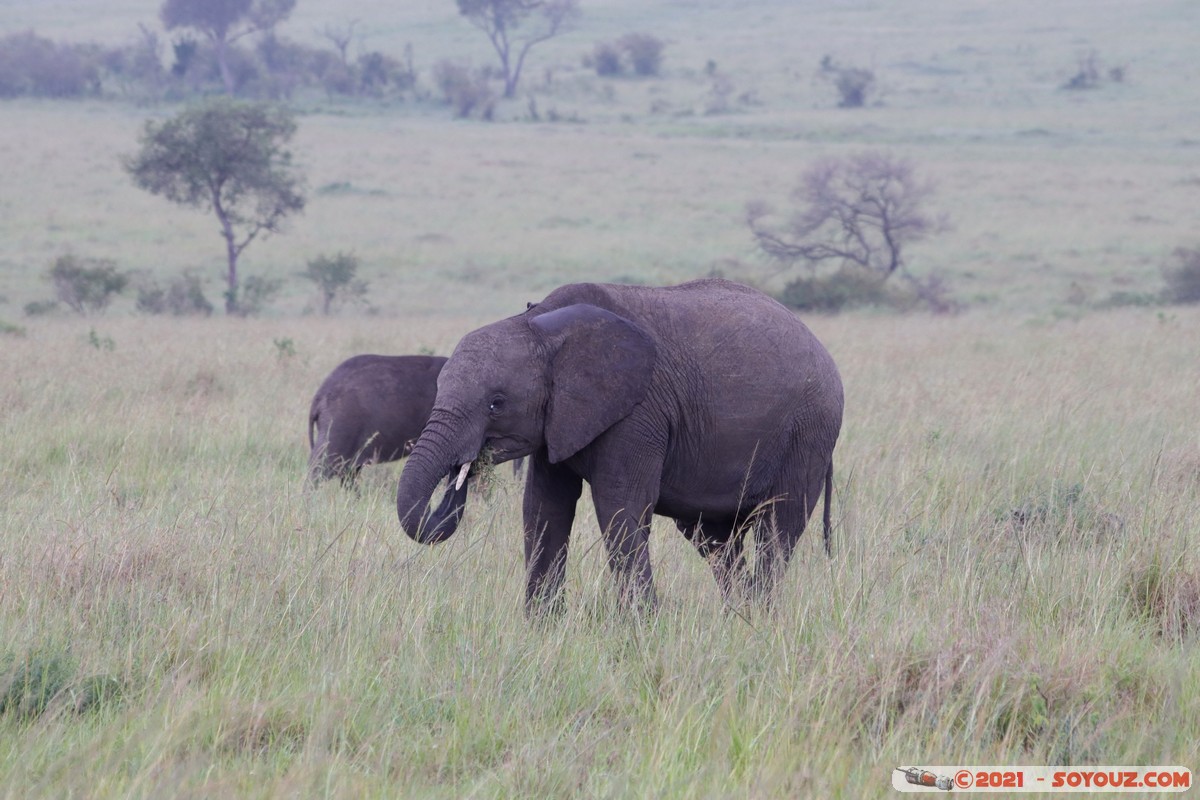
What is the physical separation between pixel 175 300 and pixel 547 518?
21.2 metres

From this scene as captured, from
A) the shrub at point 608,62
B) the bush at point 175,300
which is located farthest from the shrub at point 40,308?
the shrub at point 608,62

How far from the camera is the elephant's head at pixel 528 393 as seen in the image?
524 centimetres

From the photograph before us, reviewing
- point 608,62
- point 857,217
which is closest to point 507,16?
point 608,62

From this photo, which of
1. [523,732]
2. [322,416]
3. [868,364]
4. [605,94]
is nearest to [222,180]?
[868,364]

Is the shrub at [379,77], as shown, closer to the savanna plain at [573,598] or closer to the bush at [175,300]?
the bush at [175,300]

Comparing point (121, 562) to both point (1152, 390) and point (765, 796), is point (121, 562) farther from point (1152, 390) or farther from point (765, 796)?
point (1152, 390)

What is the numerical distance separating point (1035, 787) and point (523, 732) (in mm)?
1466

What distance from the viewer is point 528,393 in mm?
5340

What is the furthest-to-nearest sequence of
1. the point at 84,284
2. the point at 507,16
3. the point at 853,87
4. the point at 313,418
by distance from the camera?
the point at 507,16 < the point at 853,87 < the point at 84,284 < the point at 313,418

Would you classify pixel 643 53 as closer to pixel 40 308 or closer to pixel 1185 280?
pixel 1185 280

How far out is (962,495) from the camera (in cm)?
757

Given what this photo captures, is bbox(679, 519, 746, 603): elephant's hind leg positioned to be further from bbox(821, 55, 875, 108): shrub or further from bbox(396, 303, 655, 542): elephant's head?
bbox(821, 55, 875, 108): shrub

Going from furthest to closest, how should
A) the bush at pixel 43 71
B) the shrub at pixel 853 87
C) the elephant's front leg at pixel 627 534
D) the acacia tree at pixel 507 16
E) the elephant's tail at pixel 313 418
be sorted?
the acacia tree at pixel 507 16 → the shrub at pixel 853 87 → the bush at pixel 43 71 → the elephant's tail at pixel 313 418 → the elephant's front leg at pixel 627 534

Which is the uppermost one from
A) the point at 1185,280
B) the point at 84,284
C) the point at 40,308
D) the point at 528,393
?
the point at 528,393
